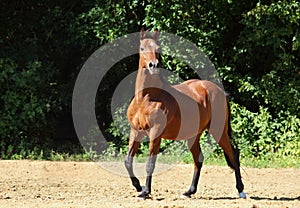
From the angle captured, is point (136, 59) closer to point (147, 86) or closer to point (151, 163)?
point (147, 86)

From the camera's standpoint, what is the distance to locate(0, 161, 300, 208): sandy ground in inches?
261

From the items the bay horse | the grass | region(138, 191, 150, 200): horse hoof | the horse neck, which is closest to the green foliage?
the grass

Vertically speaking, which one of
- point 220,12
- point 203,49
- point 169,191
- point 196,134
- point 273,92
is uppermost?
point 220,12

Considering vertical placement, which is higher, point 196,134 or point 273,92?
point 273,92

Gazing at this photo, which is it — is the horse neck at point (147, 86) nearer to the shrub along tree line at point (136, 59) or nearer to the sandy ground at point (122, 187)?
the sandy ground at point (122, 187)

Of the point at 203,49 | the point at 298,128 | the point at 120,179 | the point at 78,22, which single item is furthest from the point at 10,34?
the point at 298,128

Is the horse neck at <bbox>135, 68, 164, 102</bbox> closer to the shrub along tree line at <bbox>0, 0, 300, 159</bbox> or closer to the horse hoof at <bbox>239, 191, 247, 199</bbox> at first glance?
the horse hoof at <bbox>239, 191, 247, 199</bbox>

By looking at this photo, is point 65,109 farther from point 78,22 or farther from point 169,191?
point 169,191

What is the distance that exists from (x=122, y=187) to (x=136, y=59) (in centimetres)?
581

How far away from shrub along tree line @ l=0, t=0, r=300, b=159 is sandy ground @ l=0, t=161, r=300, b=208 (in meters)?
2.08

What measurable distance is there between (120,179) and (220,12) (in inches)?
199

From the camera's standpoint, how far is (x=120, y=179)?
930cm

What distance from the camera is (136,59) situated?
13.7 m

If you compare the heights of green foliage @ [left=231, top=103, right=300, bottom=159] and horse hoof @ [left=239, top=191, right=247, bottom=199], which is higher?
green foliage @ [left=231, top=103, right=300, bottom=159]
